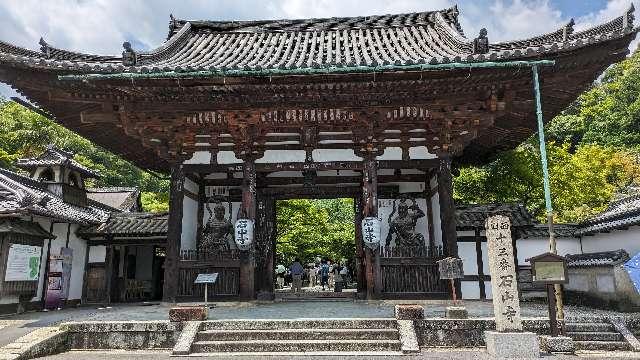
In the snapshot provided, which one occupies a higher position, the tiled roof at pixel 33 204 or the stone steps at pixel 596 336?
the tiled roof at pixel 33 204

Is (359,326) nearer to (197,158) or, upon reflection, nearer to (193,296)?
(193,296)

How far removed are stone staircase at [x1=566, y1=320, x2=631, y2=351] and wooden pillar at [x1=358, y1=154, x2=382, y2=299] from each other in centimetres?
442

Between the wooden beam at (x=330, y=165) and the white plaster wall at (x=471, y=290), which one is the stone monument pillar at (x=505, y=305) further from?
the white plaster wall at (x=471, y=290)

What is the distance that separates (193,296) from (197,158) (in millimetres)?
3897

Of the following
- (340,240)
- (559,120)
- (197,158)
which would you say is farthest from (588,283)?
(559,120)

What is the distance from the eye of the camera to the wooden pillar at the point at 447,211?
11070 millimetres

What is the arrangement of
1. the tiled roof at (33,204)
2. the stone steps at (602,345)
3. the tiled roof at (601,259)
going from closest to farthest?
the stone steps at (602,345), the tiled roof at (601,259), the tiled roof at (33,204)

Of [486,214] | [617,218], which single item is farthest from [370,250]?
[617,218]

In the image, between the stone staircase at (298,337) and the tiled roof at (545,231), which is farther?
the tiled roof at (545,231)

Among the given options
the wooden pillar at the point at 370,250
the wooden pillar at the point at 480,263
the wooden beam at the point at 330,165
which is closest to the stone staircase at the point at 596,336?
the wooden pillar at the point at 370,250

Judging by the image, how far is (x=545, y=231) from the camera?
45.2 feet

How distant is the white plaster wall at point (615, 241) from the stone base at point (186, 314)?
422 inches

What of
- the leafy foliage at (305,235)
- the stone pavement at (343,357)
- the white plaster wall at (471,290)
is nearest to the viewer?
the stone pavement at (343,357)

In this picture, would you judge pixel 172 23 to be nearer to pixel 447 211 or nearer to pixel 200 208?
pixel 200 208
